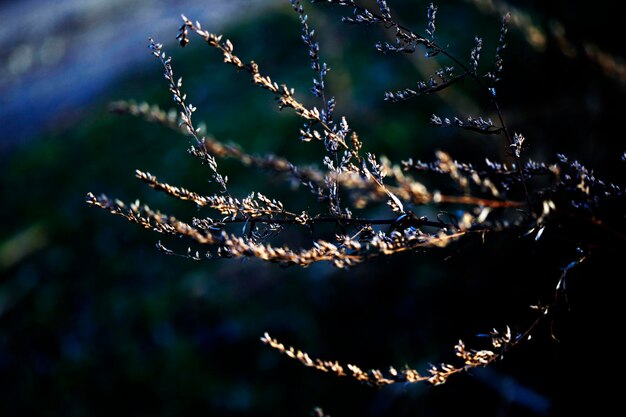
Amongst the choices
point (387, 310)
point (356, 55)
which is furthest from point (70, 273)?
point (356, 55)

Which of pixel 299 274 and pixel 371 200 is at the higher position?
pixel 371 200

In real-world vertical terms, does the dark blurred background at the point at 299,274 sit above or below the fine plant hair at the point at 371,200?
below

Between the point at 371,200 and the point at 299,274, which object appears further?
the point at 299,274

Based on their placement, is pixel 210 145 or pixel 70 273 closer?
pixel 210 145

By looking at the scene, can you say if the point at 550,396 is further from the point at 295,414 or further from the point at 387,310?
the point at 295,414

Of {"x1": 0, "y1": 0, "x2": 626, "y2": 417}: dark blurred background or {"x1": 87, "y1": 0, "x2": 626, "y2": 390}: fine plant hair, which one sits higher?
{"x1": 87, "y1": 0, "x2": 626, "y2": 390}: fine plant hair

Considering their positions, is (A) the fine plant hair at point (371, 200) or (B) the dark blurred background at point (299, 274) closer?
(A) the fine plant hair at point (371, 200)

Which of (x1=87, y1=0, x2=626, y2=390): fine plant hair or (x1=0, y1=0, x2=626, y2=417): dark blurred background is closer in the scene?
(x1=87, y1=0, x2=626, y2=390): fine plant hair

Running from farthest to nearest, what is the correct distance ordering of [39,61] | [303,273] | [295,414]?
[39,61] → [303,273] → [295,414]
